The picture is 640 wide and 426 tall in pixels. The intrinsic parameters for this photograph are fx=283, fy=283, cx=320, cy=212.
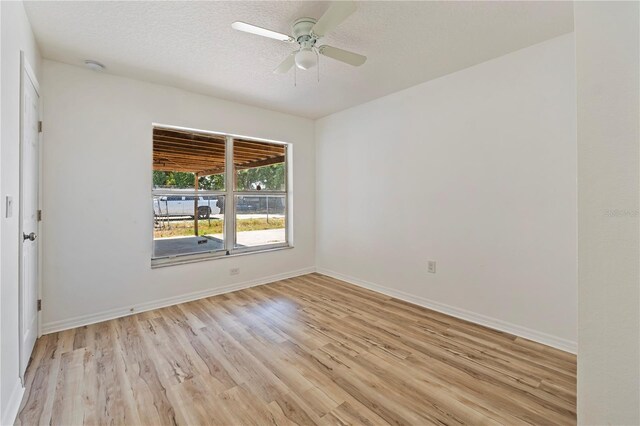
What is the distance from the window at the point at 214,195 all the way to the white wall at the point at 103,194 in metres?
0.22

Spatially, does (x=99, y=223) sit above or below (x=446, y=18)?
below

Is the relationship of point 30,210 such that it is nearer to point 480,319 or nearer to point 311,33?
point 311,33

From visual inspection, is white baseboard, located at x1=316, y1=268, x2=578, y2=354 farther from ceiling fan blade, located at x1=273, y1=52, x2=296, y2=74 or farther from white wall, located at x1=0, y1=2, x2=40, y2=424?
white wall, located at x1=0, y1=2, x2=40, y2=424

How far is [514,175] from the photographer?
8.45 feet

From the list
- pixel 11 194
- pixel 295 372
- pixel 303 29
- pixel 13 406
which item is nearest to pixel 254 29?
pixel 303 29

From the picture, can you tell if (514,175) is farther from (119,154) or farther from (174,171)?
(119,154)

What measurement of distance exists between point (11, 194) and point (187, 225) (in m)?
2.04

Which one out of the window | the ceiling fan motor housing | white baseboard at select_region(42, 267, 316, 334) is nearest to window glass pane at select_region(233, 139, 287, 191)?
the window

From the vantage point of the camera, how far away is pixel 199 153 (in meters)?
3.80

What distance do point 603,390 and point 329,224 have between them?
374cm

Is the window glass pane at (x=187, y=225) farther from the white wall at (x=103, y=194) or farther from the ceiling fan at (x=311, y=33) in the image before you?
the ceiling fan at (x=311, y=33)

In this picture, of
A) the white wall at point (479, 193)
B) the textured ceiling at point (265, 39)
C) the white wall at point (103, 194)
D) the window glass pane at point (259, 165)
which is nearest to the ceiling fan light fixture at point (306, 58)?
the textured ceiling at point (265, 39)

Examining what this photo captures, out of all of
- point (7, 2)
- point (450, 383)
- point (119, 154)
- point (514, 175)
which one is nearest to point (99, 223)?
point (119, 154)

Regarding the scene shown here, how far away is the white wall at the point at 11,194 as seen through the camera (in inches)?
58.0
